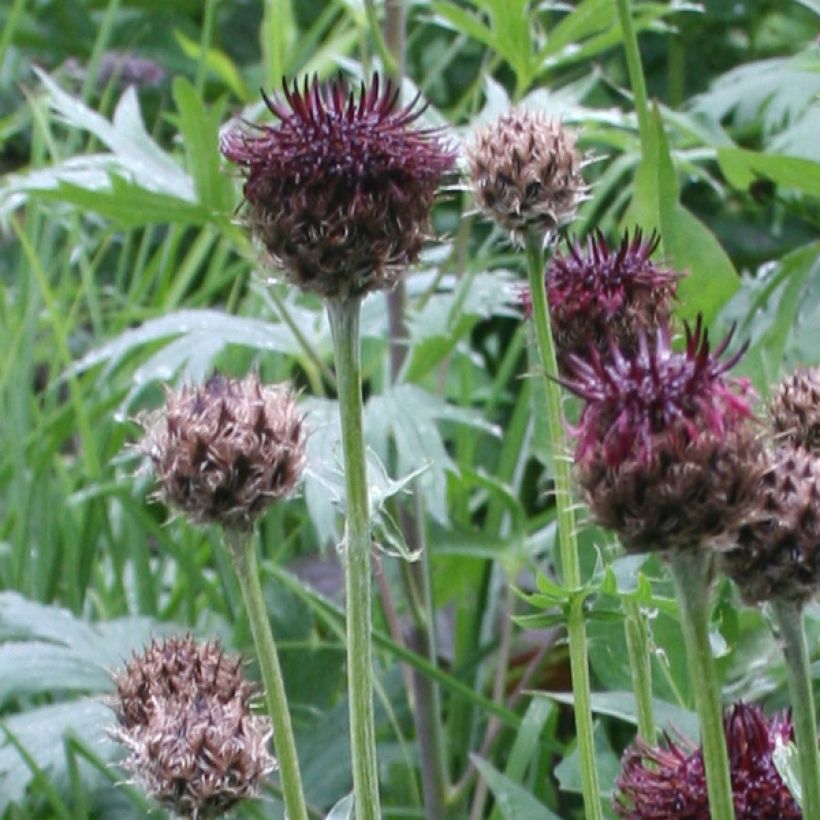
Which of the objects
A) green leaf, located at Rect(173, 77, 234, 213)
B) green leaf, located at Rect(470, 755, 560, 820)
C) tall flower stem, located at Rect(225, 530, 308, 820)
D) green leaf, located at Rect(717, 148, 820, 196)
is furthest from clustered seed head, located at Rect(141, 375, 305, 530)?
green leaf, located at Rect(173, 77, 234, 213)

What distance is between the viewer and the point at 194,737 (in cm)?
72

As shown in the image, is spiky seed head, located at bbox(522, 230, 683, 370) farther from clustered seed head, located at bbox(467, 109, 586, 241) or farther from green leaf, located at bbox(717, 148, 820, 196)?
green leaf, located at bbox(717, 148, 820, 196)

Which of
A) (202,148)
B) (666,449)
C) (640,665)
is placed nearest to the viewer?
(666,449)

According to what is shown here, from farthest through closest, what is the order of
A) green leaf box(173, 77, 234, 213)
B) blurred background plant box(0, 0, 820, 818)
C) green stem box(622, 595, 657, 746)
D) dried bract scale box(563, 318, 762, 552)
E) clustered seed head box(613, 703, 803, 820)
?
green leaf box(173, 77, 234, 213) < blurred background plant box(0, 0, 820, 818) < green stem box(622, 595, 657, 746) < clustered seed head box(613, 703, 803, 820) < dried bract scale box(563, 318, 762, 552)

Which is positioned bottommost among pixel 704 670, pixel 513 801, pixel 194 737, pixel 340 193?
pixel 513 801

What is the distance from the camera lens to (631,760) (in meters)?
0.72

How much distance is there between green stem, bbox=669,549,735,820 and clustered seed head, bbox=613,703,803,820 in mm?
101

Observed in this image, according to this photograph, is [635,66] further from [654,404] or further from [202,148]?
[202,148]

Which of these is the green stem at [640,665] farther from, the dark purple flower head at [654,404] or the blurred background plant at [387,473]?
the dark purple flower head at [654,404]

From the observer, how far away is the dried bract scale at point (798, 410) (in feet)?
2.35

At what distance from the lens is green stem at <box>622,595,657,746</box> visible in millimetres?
784

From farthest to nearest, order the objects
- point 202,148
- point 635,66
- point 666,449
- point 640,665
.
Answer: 1. point 202,148
2. point 635,66
3. point 640,665
4. point 666,449

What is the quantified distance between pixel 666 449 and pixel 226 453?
0.85 ft

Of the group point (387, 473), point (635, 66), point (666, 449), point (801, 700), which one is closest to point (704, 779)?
point (801, 700)
